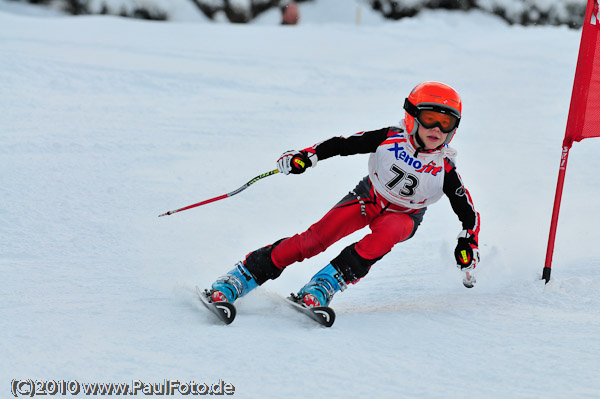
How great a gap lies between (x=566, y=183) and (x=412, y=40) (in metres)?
6.64

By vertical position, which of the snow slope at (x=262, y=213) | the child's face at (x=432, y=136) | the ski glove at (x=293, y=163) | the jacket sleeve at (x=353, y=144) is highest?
the child's face at (x=432, y=136)

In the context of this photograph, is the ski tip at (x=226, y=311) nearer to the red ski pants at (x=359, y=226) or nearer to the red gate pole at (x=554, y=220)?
the red ski pants at (x=359, y=226)

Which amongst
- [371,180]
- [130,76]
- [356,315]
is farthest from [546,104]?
[356,315]

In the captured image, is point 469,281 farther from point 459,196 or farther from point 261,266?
point 261,266

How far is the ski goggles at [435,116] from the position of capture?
3.48 meters

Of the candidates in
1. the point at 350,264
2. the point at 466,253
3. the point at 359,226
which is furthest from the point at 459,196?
the point at 350,264

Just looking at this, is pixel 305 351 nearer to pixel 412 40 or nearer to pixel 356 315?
pixel 356 315

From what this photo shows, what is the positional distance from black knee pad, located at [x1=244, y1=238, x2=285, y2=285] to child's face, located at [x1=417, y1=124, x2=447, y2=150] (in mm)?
952

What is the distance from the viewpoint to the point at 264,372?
2422 mm

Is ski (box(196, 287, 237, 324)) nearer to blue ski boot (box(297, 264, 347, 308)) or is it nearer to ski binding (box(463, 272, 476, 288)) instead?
blue ski boot (box(297, 264, 347, 308))

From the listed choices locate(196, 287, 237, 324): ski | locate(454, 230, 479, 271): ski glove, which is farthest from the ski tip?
locate(454, 230, 479, 271): ski glove

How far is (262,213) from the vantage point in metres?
5.63

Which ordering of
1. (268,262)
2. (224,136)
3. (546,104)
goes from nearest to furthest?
(268,262)
(224,136)
(546,104)

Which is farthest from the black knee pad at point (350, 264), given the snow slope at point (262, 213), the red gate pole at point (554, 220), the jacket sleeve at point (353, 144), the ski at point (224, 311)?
the red gate pole at point (554, 220)
